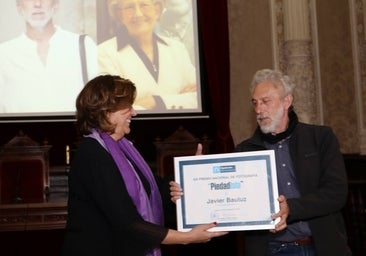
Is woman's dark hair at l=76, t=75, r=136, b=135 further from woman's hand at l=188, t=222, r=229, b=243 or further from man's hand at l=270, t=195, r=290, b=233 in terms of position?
man's hand at l=270, t=195, r=290, b=233

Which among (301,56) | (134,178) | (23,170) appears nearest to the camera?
(134,178)

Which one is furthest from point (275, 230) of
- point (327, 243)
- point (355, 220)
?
point (355, 220)

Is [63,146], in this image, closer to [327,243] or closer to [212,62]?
[212,62]

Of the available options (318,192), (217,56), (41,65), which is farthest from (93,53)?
(318,192)

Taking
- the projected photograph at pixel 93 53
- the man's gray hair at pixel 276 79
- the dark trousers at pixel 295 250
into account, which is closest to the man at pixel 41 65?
the projected photograph at pixel 93 53

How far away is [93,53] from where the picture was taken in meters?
7.20

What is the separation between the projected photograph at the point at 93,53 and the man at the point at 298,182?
4.56 m

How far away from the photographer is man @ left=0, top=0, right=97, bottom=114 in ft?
23.1

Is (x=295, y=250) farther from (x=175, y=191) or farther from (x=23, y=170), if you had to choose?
(x=23, y=170)

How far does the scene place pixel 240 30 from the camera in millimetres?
7848

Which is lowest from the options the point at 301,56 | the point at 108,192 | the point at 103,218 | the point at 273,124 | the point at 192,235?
the point at 192,235

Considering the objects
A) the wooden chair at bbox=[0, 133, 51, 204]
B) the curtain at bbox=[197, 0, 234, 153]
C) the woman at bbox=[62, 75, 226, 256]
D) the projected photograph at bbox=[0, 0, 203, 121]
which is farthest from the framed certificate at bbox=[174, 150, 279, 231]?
the curtain at bbox=[197, 0, 234, 153]

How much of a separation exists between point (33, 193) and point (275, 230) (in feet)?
15.9

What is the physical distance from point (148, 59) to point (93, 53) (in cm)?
71
